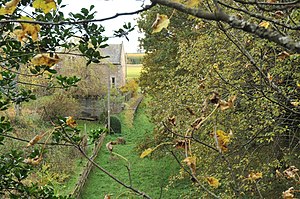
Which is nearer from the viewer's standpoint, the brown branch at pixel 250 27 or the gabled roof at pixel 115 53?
the brown branch at pixel 250 27

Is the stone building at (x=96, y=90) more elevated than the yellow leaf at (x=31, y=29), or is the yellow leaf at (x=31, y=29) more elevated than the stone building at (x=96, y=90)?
the yellow leaf at (x=31, y=29)

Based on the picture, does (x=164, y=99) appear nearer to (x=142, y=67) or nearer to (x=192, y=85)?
(x=192, y=85)

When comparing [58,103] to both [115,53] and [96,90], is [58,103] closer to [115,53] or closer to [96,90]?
[96,90]

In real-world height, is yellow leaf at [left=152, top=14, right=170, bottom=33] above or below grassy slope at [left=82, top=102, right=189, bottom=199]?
above

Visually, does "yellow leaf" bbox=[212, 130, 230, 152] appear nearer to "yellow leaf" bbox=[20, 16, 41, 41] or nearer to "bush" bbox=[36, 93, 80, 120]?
"yellow leaf" bbox=[20, 16, 41, 41]

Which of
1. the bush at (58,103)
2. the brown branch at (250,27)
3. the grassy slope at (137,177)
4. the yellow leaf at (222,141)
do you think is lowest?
the grassy slope at (137,177)

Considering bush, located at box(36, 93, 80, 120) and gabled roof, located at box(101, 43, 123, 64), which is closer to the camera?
bush, located at box(36, 93, 80, 120)

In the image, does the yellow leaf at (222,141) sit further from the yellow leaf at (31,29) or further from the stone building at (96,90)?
the stone building at (96,90)

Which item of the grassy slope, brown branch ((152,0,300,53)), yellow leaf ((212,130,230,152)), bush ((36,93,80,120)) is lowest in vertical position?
the grassy slope

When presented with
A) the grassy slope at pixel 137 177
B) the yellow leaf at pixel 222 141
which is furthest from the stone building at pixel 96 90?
the yellow leaf at pixel 222 141

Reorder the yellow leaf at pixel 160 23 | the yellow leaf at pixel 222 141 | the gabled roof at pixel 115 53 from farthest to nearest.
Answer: the gabled roof at pixel 115 53 → the yellow leaf at pixel 222 141 → the yellow leaf at pixel 160 23

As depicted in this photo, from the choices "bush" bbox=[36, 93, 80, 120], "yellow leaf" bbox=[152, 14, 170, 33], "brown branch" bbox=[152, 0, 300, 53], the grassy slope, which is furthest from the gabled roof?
"brown branch" bbox=[152, 0, 300, 53]

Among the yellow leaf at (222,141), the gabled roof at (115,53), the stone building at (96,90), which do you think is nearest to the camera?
the yellow leaf at (222,141)

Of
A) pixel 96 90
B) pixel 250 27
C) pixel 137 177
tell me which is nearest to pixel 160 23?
pixel 250 27
